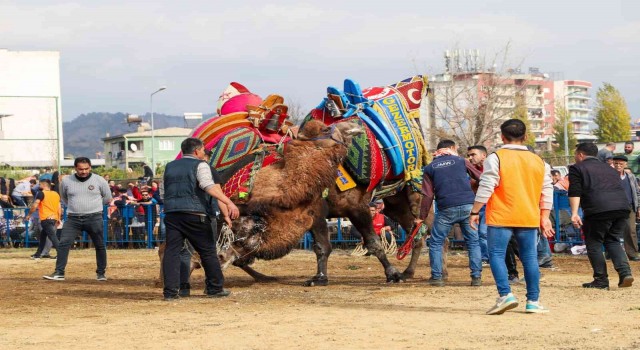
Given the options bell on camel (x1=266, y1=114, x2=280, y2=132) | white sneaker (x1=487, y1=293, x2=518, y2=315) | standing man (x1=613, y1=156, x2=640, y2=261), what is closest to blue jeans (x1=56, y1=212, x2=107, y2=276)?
bell on camel (x1=266, y1=114, x2=280, y2=132)

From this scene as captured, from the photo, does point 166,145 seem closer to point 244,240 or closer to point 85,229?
point 85,229

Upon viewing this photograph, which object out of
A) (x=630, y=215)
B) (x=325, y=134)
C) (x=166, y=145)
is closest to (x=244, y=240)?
(x=325, y=134)

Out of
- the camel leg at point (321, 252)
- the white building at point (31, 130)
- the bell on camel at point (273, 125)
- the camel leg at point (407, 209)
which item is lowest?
the camel leg at point (321, 252)

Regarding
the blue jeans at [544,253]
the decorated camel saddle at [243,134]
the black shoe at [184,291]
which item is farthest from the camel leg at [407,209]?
the black shoe at [184,291]

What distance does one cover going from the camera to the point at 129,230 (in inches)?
1029

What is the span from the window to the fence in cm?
9659

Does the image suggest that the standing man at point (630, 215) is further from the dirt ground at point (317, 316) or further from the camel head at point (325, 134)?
the camel head at point (325, 134)

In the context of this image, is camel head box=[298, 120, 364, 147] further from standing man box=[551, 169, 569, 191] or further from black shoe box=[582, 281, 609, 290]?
standing man box=[551, 169, 569, 191]

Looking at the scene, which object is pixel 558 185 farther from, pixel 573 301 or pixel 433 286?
pixel 573 301

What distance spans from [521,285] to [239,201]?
12.6ft

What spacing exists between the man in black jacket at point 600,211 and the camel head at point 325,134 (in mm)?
2819

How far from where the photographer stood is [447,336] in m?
8.82

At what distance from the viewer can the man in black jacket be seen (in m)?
12.8

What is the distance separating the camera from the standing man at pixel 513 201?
1043 centimetres
